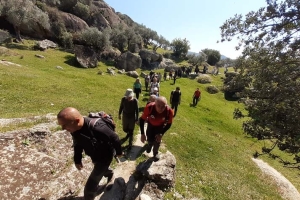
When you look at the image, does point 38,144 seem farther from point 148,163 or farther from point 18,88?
point 18,88

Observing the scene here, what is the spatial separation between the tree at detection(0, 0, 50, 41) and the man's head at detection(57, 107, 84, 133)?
50730 millimetres

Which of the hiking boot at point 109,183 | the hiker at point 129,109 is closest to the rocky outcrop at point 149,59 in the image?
the hiker at point 129,109

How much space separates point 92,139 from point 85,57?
41.2m

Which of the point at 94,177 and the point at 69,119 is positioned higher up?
the point at 69,119

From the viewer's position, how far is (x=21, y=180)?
726cm

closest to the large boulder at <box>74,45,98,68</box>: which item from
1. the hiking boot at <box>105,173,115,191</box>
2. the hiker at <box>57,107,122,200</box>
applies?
the hiking boot at <box>105,173,115,191</box>

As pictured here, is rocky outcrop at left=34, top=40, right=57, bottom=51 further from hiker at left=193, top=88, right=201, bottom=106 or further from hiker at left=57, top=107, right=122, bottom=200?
hiker at left=57, top=107, right=122, bottom=200

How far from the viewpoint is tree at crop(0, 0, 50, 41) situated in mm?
46312

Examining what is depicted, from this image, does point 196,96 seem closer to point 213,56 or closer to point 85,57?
point 85,57

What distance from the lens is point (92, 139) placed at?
5977 mm

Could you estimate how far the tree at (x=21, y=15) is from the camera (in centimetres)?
4631

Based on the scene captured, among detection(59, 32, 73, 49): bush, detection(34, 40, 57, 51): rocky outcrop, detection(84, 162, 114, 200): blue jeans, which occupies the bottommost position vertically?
detection(84, 162, 114, 200): blue jeans

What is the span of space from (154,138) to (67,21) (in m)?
63.3

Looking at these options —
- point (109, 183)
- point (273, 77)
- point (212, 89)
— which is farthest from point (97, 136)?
point (212, 89)
